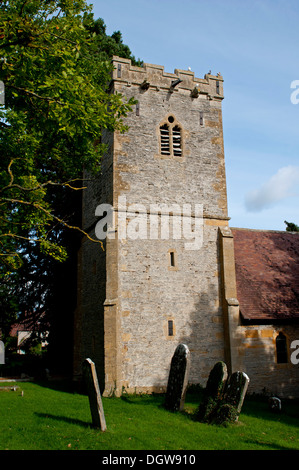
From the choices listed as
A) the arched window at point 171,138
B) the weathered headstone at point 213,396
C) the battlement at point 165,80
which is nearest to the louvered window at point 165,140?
the arched window at point 171,138

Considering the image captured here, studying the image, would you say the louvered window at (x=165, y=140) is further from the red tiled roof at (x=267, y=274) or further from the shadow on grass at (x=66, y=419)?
the shadow on grass at (x=66, y=419)

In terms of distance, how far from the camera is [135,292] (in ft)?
47.9

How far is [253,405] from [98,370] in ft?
17.4

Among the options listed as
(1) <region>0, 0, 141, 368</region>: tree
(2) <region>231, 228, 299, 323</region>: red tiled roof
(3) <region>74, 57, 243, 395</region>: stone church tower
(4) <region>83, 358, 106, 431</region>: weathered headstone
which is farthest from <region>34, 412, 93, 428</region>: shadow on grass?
(2) <region>231, 228, 299, 323</region>: red tiled roof

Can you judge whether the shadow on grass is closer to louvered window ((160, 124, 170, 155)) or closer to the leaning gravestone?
the leaning gravestone

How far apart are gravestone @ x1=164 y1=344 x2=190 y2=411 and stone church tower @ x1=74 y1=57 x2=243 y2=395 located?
295cm

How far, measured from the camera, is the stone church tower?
14242 mm

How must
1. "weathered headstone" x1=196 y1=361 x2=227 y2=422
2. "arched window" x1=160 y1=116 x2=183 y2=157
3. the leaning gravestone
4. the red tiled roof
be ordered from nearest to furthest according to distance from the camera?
1. the leaning gravestone
2. "weathered headstone" x1=196 y1=361 x2=227 y2=422
3. the red tiled roof
4. "arched window" x1=160 y1=116 x2=183 y2=157

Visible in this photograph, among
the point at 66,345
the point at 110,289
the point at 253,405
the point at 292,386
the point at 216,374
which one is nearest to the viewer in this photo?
the point at 216,374

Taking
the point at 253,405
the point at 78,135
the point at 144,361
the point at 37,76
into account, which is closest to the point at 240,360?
the point at 253,405

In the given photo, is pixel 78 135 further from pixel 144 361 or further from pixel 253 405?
pixel 253 405
